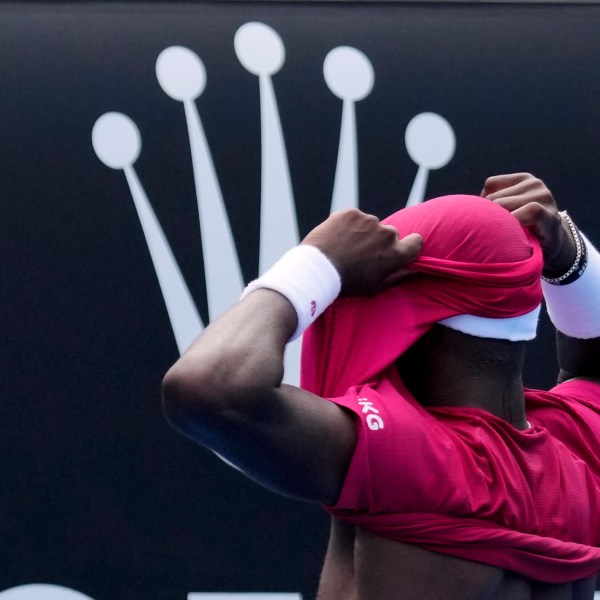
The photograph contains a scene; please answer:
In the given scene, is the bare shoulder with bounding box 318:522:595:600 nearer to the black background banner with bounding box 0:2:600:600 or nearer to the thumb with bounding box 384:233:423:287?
the thumb with bounding box 384:233:423:287

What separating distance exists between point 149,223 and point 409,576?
1219mm

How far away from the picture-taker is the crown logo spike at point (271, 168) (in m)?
2.14

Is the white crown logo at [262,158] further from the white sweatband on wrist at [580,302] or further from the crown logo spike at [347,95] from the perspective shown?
the white sweatband on wrist at [580,302]

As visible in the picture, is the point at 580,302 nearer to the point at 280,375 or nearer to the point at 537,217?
the point at 537,217

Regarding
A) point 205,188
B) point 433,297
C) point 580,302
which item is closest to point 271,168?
point 205,188

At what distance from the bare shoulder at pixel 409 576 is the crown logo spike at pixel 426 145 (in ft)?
3.82

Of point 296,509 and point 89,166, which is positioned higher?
point 89,166

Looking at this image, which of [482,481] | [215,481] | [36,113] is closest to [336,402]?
[482,481]

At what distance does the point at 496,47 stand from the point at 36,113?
959 millimetres

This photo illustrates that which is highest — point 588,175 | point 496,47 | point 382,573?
point 496,47

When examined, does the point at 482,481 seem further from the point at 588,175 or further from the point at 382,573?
the point at 588,175

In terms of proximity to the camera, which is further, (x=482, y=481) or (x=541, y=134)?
(x=541, y=134)

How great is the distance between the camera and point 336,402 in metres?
1.04

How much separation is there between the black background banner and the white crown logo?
0.02 meters
